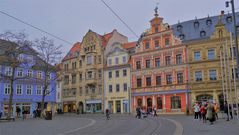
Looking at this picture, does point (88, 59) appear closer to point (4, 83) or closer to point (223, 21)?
point (4, 83)

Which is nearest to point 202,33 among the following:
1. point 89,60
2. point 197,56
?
point 197,56

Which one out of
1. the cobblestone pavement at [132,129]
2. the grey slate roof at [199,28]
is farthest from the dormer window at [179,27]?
the cobblestone pavement at [132,129]

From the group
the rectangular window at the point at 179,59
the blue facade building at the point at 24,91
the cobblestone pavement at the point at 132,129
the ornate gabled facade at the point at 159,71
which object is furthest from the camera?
the blue facade building at the point at 24,91

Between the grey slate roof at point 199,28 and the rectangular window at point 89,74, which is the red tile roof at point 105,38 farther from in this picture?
the grey slate roof at point 199,28

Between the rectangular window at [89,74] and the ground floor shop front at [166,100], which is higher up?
the rectangular window at [89,74]

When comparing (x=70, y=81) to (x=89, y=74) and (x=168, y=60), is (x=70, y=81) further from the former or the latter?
(x=168, y=60)

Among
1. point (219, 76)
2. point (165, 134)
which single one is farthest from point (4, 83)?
point (165, 134)

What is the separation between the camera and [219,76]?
135 ft

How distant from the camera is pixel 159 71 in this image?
47.2 m

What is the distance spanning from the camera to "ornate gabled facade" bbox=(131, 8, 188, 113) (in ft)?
147

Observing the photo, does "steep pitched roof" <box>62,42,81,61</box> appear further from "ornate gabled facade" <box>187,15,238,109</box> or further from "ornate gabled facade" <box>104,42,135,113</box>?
"ornate gabled facade" <box>187,15,238,109</box>

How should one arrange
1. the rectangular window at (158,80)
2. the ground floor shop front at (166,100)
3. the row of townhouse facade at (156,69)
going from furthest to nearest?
the rectangular window at (158,80) → the ground floor shop front at (166,100) → the row of townhouse facade at (156,69)

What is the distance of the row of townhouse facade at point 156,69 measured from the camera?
42.2 m

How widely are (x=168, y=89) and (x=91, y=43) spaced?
849 inches
